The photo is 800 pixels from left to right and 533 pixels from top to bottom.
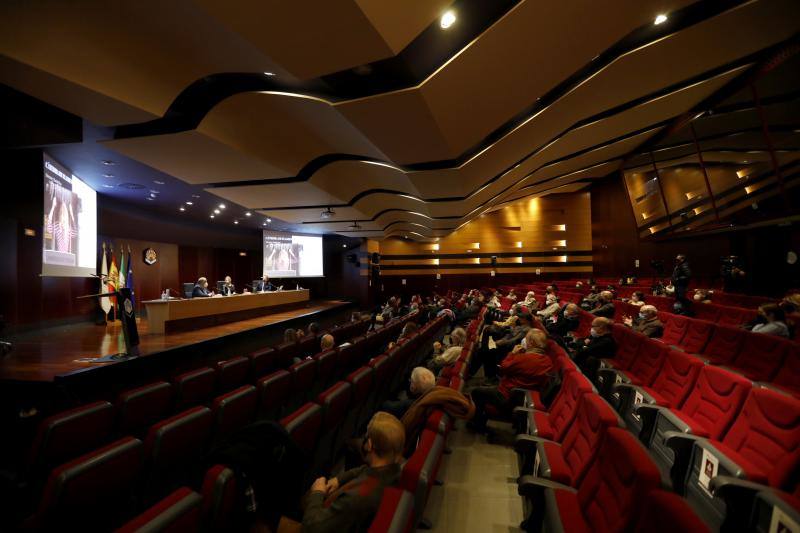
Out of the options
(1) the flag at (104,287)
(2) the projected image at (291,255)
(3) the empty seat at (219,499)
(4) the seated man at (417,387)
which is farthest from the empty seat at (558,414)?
(2) the projected image at (291,255)

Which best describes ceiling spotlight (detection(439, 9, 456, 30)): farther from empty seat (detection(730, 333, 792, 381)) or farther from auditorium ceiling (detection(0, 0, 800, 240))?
empty seat (detection(730, 333, 792, 381))

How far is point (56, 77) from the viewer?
3252mm

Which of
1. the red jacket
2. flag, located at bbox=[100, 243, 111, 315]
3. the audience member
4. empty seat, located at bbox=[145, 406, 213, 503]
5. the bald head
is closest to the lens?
the bald head

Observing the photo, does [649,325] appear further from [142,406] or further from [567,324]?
[142,406]

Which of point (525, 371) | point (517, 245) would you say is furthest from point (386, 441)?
point (517, 245)

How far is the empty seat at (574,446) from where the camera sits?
162 cm

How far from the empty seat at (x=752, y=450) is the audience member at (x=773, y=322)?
2234 mm

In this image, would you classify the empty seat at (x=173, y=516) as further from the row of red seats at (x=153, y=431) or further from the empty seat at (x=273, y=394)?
the empty seat at (x=273, y=394)

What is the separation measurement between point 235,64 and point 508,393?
382 cm

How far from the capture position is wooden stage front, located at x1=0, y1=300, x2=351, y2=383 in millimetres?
3734

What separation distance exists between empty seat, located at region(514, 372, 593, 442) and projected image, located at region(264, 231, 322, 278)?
11654mm

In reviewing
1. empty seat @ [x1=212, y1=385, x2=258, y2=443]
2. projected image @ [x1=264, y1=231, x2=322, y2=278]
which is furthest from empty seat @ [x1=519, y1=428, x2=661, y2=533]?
projected image @ [x1=264, y1=231, x2=322, y2=278]

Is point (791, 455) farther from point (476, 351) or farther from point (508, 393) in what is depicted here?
point (476, 351)

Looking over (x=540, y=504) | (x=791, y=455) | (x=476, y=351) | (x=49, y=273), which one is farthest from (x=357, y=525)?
(x=49, y=273)
